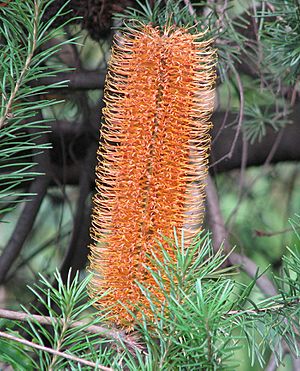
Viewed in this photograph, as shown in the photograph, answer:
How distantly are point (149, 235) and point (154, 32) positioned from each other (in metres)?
0.14

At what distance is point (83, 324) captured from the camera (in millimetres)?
422

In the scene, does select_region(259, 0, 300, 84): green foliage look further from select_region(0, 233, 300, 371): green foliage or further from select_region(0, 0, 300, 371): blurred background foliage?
select_region(0, 233, 300, 371): green foliage

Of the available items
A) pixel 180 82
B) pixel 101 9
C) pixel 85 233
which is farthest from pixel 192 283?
pixel 85 233

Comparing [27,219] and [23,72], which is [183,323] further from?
[27,219]

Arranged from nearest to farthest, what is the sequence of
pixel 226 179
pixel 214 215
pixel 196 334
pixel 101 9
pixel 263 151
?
pixel 196 334
pixel 101 9
pixel 214 215
pixel 263 151
pixel 226 179

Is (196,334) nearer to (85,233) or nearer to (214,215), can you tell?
(214,215)

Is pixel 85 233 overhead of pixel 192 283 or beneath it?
beneath

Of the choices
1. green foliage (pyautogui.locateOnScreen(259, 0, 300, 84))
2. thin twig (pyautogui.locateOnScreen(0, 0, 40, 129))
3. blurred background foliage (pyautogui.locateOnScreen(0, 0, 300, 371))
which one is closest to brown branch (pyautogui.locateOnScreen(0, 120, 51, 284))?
blurred background foliage (pyautogui.locateOnScreen(0, 0, 300, 371))

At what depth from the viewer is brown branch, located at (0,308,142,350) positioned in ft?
1.36

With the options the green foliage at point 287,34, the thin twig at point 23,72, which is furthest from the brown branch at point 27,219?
the thin twig at point 23,72

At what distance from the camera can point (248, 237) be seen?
1456mm

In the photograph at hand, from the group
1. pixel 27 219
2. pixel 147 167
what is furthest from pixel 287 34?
pixel 27 219

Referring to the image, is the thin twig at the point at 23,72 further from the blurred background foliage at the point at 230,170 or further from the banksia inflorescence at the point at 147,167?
the blurred background foliage at the point at 230,170

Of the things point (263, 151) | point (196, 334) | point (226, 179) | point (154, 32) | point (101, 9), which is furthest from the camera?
point (226, 179)
